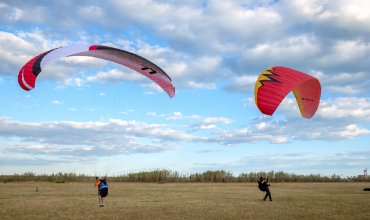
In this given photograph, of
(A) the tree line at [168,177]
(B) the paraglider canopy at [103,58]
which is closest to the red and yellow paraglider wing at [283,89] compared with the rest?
(B) the paraglider canopy at [103,58]

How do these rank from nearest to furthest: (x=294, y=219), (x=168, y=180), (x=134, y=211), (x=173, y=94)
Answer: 1. (x=294, y=219)
2. (x=134, y=211)
3. (x=173, y=94)
4. (x=168, y=180)

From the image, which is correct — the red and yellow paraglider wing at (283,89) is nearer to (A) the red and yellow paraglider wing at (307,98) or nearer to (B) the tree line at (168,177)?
(A) the red and yellow paraglider wing at (307,98)

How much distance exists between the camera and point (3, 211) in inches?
692

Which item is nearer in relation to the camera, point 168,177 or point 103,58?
point 103,58

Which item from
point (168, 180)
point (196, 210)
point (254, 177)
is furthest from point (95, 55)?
point (254, 177)

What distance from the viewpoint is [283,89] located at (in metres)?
17.2

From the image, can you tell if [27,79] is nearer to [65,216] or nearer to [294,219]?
[65,216]

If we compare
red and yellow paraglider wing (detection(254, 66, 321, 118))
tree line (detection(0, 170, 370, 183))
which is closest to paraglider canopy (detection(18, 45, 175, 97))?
red and yellow paraglider wing (detection(254, 66, 321, 118))

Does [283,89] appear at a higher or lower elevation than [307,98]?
lower

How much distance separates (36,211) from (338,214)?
40.9ft

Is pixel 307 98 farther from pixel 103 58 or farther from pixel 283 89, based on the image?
pixel 103 58

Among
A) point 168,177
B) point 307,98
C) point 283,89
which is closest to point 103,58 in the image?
point 283,89

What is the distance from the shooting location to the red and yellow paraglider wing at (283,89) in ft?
55.6

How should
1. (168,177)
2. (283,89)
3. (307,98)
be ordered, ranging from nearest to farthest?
1. (283,89)
2. (307,98)
3. (168,177)
